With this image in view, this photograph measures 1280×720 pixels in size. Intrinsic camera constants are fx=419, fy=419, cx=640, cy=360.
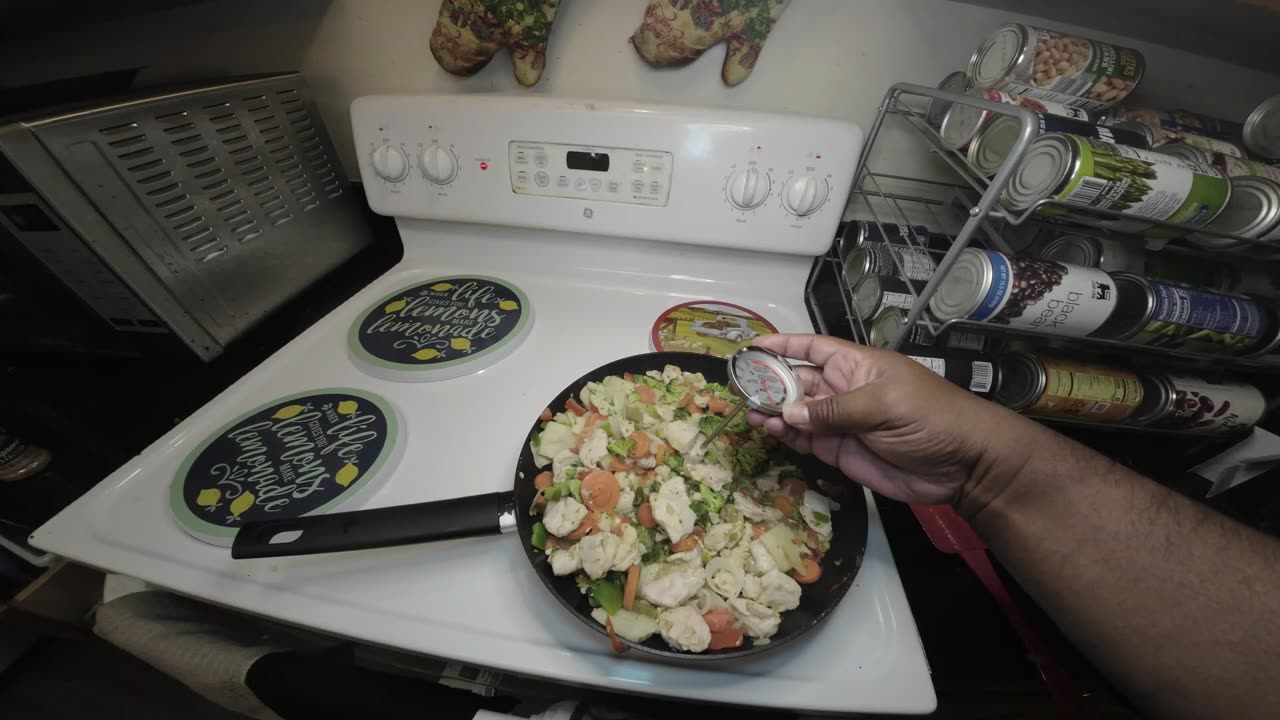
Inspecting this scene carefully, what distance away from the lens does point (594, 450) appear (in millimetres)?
583

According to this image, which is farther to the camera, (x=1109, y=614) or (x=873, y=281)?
(x=873, y=281)

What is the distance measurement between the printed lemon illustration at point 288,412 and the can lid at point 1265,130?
1641mm

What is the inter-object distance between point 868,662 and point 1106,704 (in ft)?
1.65

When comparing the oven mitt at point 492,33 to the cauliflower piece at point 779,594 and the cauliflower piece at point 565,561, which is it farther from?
the cauliflower piece at point 779,594

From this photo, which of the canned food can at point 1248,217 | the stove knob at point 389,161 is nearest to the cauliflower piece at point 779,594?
the canned food can at point 1248,217

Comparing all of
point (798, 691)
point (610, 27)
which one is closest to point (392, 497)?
point (798, 691)

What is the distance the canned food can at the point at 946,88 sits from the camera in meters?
0.81

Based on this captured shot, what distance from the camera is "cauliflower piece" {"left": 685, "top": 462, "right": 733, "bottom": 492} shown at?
23.9 inches

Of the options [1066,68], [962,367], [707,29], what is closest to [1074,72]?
[1066,68]

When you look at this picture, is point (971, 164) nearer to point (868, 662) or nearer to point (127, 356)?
point (868, 662)

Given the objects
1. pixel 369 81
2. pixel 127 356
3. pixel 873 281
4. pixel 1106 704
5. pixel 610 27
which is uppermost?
pixel 610 27

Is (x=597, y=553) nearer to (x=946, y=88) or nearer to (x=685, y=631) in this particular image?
(x=685, y=631)

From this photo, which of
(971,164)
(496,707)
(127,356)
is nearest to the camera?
(496,707)

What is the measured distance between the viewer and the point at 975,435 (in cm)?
52
